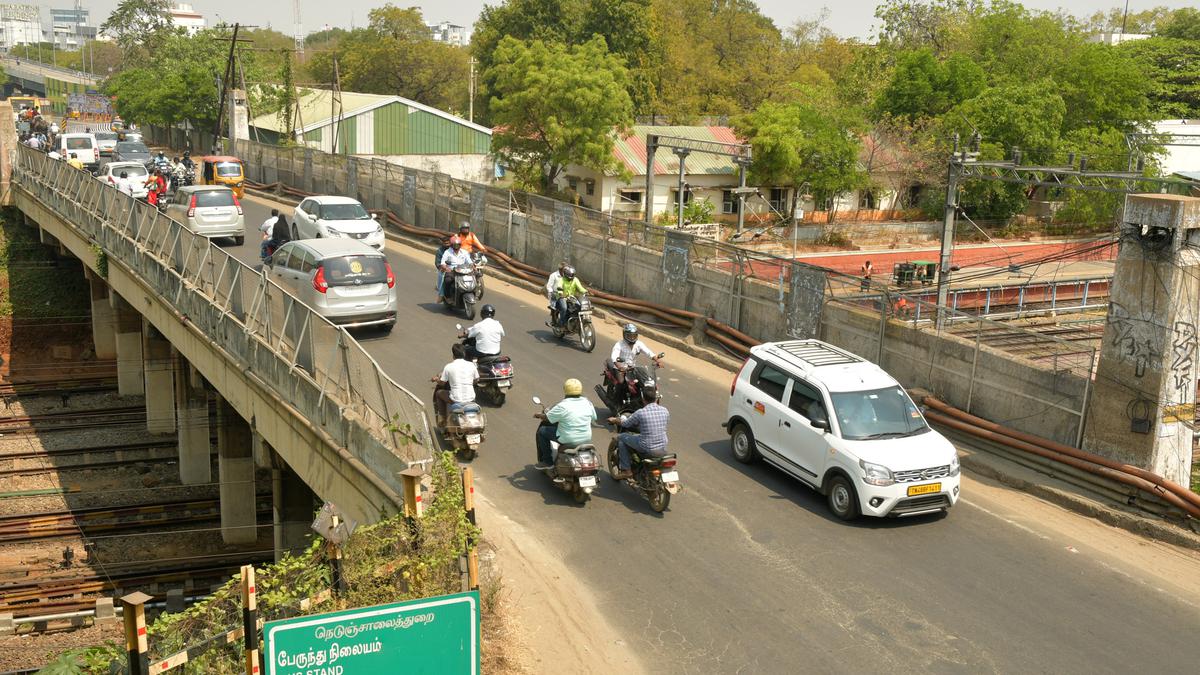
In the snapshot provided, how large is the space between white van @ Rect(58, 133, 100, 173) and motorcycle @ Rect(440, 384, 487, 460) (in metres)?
44.6

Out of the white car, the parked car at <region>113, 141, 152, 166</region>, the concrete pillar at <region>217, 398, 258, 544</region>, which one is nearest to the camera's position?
the concrete pillar at <region>217, 398, 258, 544</region>

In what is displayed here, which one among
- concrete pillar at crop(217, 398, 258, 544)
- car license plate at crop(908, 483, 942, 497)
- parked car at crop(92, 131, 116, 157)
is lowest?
concrete pillar at crop(217, 398, 258, 544)

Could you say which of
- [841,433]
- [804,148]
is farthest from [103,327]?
[804,148]

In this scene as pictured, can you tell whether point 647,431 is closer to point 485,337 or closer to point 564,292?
point 485,337

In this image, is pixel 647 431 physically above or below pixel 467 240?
below

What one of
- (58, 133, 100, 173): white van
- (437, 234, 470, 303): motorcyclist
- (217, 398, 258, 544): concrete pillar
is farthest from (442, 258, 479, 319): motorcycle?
(58, 133, 100, 173): white van

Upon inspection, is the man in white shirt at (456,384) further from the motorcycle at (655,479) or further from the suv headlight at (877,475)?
the suv headlight at (877,475)

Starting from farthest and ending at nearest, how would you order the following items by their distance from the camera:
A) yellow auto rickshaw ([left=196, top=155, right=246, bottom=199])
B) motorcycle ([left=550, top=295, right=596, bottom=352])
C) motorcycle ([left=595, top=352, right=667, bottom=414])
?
yellow auto rickshaw ([left=196, top=155, right=246, bottom=199]) → motorcycle ([left=550, top=295, right=596, bottom=352]) → motorcycle ([left=595, top=352, right=667, bottom=414])

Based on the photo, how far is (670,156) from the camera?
61906 mm

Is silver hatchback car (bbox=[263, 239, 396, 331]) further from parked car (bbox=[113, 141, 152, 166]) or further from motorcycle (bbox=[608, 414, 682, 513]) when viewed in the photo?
parked car (bbox=[113, 141, 152, 166])

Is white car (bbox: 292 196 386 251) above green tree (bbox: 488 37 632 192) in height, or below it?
below

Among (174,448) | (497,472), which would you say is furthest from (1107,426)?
(174,448)

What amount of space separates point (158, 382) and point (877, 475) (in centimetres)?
2566

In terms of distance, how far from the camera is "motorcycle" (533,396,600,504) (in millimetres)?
13297
